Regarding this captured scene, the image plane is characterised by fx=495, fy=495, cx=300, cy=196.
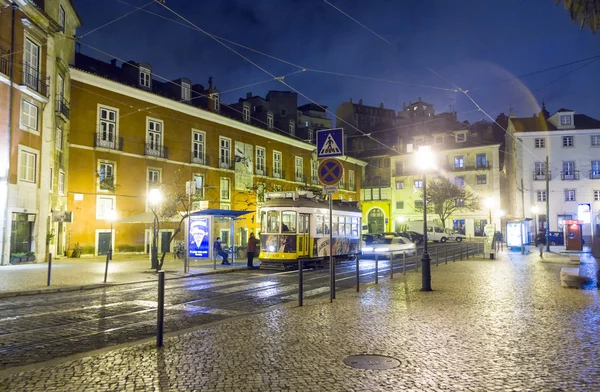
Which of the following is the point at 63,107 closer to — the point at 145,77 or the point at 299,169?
the point at 145,77

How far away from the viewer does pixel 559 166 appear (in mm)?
53625

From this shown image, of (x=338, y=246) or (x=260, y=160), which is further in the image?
(x=260, y=160)

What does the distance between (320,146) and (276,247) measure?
10502mm

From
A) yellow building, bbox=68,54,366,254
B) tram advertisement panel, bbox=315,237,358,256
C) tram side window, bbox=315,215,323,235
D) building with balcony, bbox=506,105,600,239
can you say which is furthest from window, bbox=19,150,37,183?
building with balcony, bbox=506,105,600,239

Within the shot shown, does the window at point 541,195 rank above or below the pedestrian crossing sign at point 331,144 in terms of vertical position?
above

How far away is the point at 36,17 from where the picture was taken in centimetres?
2495

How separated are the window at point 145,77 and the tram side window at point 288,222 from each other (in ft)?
62.4

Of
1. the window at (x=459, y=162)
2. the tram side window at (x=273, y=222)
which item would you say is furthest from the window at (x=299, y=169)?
the tram side window at (x=273, y=222)

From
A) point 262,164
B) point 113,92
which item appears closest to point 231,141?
point 262,164

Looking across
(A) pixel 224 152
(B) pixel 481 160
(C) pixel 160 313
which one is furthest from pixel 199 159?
(B) pixel 481 160

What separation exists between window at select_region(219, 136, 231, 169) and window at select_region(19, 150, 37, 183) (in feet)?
56.0

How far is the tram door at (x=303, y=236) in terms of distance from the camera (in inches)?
829

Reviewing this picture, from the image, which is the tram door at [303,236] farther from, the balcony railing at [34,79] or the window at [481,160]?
the window at [481,160]

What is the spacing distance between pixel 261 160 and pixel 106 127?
53.4ft
